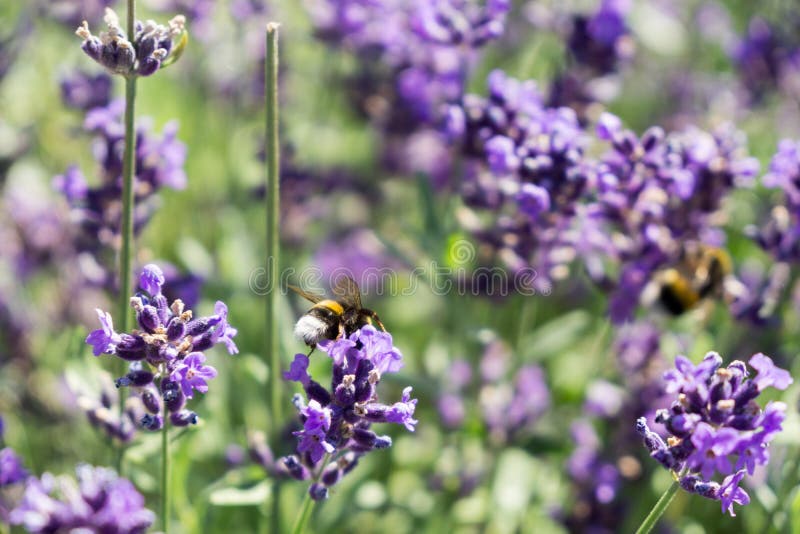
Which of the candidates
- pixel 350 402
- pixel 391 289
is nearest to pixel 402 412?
pixel 350 402

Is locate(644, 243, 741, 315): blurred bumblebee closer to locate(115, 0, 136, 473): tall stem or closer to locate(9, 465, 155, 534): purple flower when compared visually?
locate(115, 0, 136, 473): tall stem

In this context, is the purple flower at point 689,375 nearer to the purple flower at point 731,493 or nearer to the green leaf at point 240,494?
the purple flower at point 731,493

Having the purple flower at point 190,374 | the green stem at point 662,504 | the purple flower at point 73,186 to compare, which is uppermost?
the purple flower at point 73,186

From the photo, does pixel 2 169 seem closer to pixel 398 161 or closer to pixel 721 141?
pixel 398 161

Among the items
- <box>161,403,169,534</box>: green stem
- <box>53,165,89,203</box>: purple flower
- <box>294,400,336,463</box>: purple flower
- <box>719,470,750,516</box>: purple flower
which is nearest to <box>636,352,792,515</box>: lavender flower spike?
<box>719,470,750,516</box>: purple flower

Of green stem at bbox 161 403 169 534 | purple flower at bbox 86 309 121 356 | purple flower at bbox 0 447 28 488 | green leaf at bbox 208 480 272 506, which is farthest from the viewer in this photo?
green leaf at bbox 208 480 272 506

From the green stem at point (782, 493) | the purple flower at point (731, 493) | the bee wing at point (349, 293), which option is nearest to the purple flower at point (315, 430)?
the bee wing at point (349, 293)

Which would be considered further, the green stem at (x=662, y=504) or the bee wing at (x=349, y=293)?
the bee wing at (x=349, y=293)
